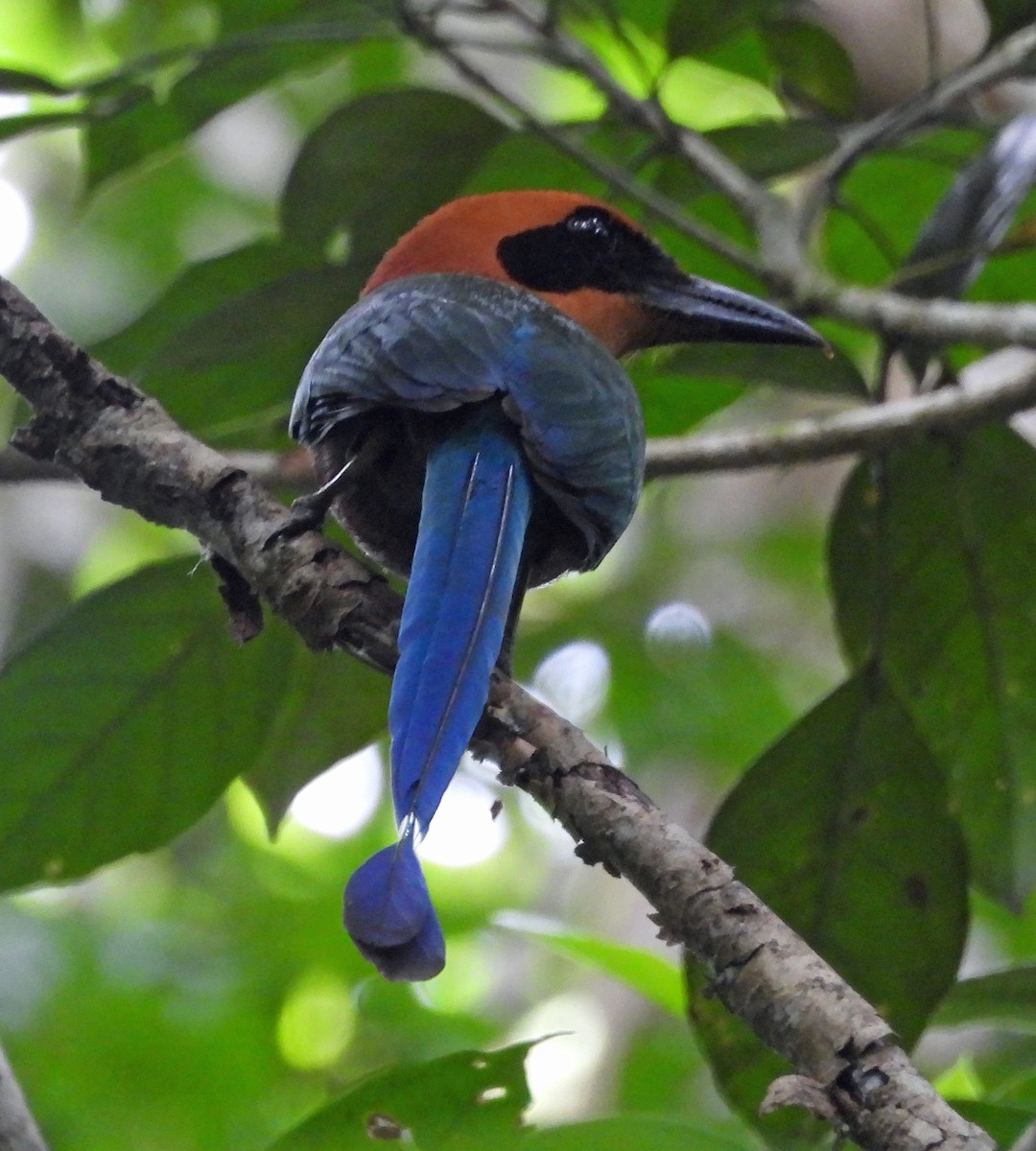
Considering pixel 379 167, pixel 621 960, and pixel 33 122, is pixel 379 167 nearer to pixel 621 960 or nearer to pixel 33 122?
pixel 33 122

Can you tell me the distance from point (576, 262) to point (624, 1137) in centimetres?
162

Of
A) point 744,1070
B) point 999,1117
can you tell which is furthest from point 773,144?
point 999,1117

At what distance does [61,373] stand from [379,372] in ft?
1.37

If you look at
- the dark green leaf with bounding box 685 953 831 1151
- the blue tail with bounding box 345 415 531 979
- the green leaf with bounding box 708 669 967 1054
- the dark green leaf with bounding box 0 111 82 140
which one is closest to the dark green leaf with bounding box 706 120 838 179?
the green leaf with bounding box 708 669 967 1054

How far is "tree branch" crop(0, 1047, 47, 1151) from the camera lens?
1572 millimetres

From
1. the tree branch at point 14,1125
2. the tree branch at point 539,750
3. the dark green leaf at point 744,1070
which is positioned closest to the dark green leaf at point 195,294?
the tree branch at point 539,750

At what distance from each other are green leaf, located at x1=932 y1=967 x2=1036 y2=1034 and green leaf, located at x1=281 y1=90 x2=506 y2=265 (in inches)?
67.3

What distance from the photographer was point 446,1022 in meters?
4.43

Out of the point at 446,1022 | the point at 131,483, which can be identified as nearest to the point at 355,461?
the point at 131,483

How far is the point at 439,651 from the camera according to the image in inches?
68.7

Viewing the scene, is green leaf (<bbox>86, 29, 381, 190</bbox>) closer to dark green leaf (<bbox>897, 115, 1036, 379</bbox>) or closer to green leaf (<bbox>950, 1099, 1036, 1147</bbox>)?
dark green leaf (<bbox>897, 115, 1036, 379</bbox>)

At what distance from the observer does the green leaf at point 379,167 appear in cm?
311

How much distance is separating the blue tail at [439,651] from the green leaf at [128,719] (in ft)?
3.05

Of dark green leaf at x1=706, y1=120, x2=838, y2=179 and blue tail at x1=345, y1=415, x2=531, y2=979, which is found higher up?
dark green leaf at x1=706, y1=120, x2=838, y2=179
